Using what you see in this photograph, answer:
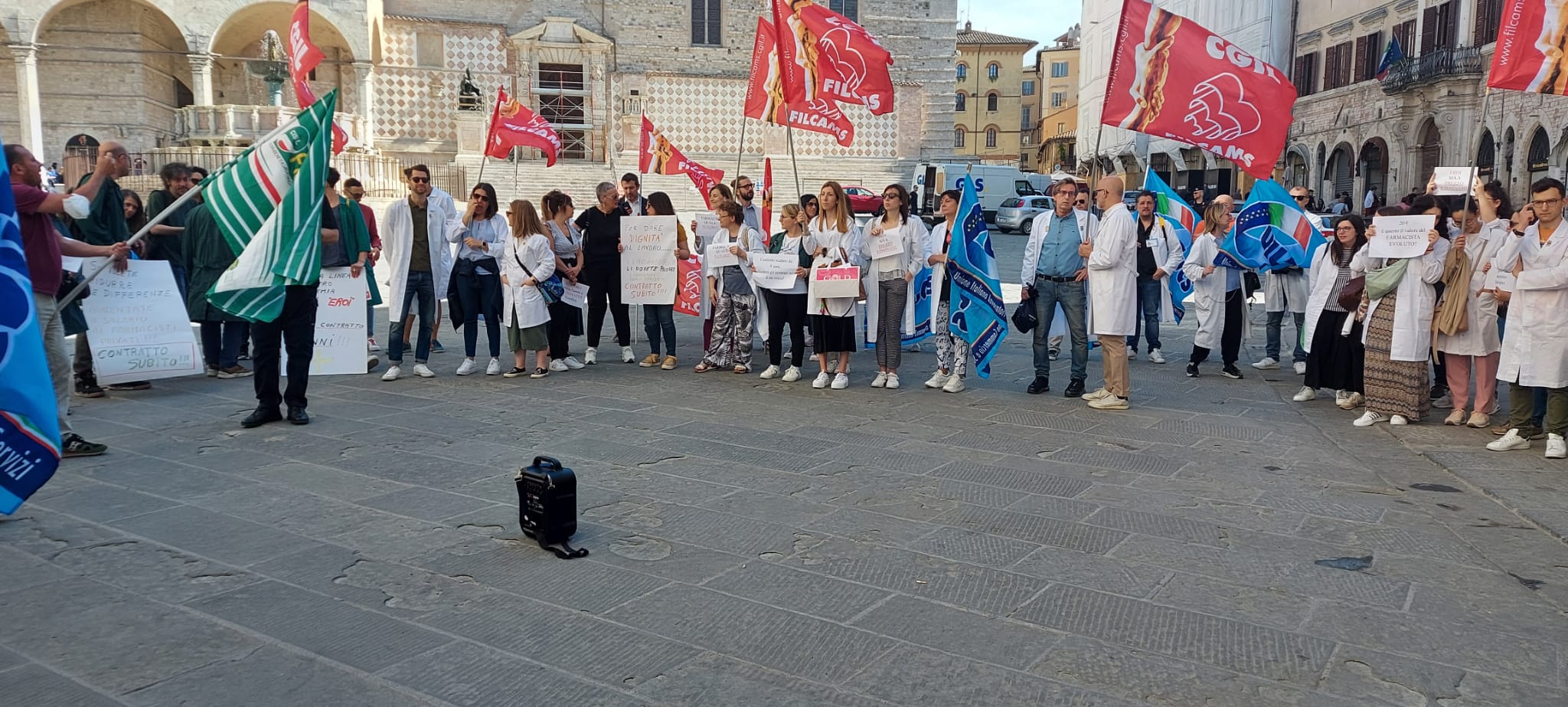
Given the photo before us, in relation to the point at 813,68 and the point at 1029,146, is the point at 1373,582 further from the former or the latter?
the point at 1029,146

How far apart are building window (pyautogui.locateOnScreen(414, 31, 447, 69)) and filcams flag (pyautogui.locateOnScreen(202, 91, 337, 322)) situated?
27949mm

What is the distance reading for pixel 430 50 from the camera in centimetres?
3247

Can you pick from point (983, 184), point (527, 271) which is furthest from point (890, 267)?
point (983, 184)

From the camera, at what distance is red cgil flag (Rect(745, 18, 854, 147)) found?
10031mm

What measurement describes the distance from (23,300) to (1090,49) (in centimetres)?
5348

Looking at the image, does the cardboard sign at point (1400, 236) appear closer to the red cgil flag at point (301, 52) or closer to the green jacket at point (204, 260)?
the green jacket at point (204, 260)

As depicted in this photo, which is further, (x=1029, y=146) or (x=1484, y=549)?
(x=1029, y=146)

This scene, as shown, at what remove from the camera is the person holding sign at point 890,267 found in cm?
853

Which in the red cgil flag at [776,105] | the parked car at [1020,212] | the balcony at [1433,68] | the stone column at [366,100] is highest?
the balcony at [1433,68]

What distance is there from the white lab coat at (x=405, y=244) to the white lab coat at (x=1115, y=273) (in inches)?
200

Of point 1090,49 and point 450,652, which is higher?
point 1090,49

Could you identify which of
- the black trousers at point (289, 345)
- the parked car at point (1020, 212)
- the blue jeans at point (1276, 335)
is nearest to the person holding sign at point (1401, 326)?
the blue jeans at point (1276, 335)

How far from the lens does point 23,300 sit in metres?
3.25

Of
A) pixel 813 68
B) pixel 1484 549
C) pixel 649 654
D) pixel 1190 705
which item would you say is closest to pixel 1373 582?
pixel 1484 549
